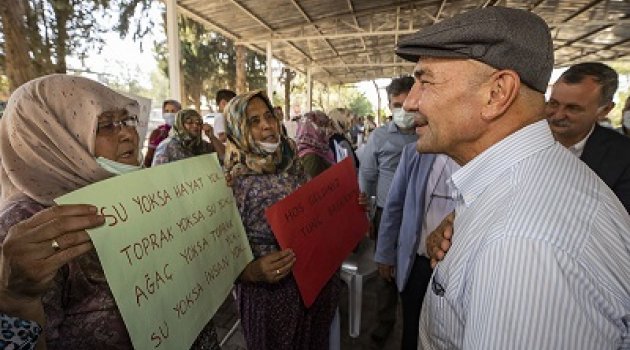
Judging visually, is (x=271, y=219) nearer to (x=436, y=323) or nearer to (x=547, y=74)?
(x=436, y=323)

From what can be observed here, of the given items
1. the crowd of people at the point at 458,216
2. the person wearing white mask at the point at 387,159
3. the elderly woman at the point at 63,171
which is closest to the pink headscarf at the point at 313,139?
the person wearing white mask at the point at 387,159

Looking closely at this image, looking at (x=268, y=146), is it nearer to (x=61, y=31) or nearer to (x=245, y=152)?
(x=245, y=152)

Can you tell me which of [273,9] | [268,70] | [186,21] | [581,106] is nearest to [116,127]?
[581,106]

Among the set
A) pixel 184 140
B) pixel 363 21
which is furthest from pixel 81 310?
pixel 363 21

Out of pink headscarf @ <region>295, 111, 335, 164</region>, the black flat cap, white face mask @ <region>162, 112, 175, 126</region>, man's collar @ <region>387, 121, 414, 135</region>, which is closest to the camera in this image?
the black flat cap

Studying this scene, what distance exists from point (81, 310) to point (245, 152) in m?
1.08

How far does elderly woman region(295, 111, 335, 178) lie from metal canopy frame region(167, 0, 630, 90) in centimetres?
440

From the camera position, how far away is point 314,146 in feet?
11.1

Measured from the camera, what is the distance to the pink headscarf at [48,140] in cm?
106

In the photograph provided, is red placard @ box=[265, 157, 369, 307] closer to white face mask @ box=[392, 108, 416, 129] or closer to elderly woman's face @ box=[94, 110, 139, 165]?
elderly woman's face @ box=[94, 110, 139, 165]

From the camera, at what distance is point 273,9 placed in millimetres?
8609

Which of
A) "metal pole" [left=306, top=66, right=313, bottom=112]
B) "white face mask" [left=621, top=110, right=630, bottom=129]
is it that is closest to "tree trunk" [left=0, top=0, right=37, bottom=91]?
"white face mask" [left=621, top=110, right=630, bottom=129]

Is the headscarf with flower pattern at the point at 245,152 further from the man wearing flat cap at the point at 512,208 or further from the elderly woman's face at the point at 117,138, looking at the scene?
the man wearing flat cap at the point at 512,208

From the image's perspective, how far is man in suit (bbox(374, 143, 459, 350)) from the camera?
200 centimetres
